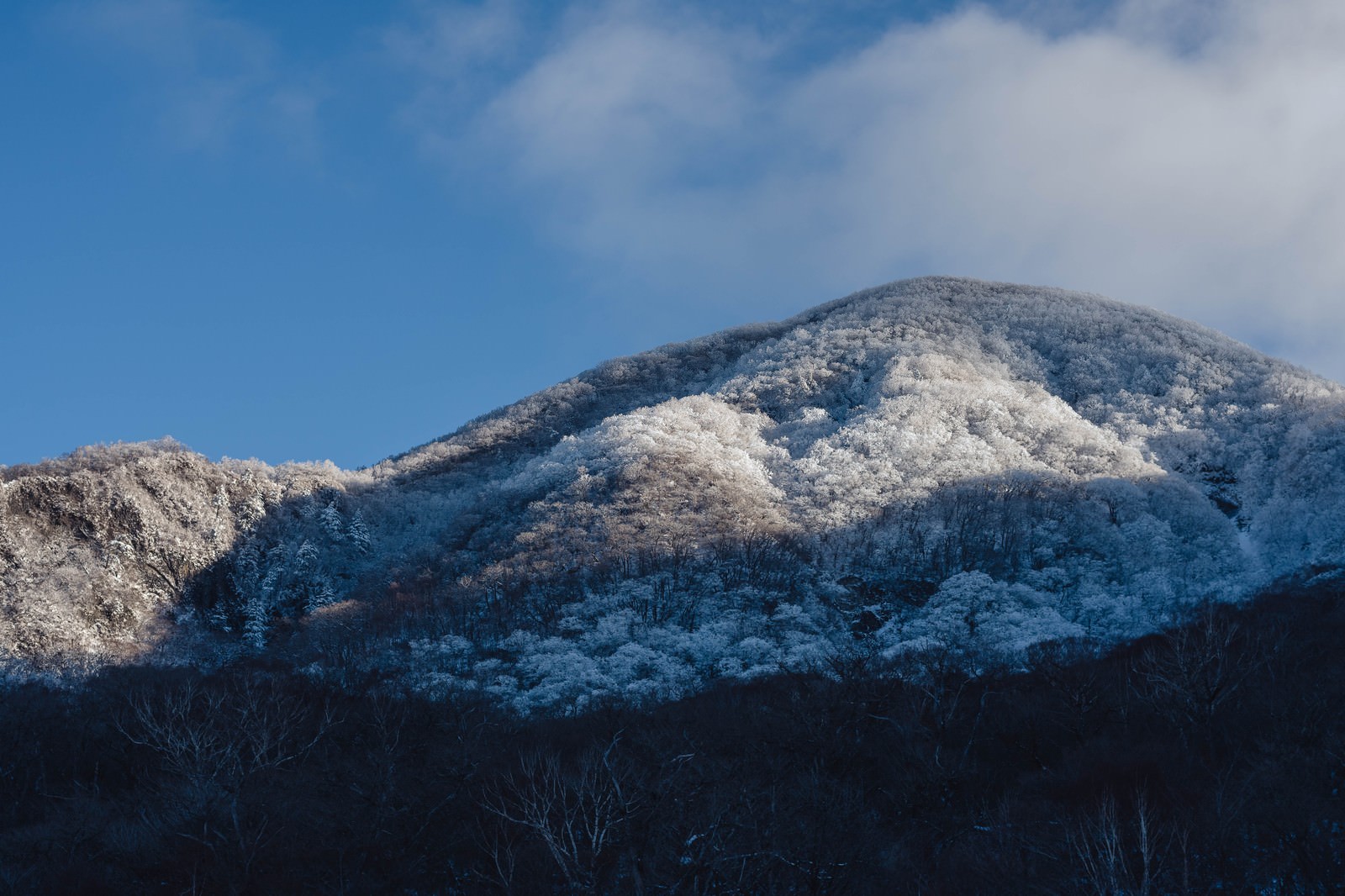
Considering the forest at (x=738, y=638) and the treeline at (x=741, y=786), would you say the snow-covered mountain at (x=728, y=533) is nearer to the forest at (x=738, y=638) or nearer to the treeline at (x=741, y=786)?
the forest at (x=738, y=638)

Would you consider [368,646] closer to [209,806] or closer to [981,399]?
[209,806]

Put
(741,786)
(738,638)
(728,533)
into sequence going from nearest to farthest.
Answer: (741,786), (738,638), (728,533)

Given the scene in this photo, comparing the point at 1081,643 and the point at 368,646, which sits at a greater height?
the point at 368,646

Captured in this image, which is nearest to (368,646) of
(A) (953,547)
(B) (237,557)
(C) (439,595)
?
(C) (439,595)

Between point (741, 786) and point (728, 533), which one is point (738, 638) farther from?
point (741, 786)

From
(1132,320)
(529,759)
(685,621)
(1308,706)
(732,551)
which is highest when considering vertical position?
(1132,320)

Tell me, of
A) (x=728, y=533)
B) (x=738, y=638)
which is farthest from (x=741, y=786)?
(x=728, y=533)

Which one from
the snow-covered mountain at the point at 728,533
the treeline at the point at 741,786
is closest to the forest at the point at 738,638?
the treeline at the point at 741,786
